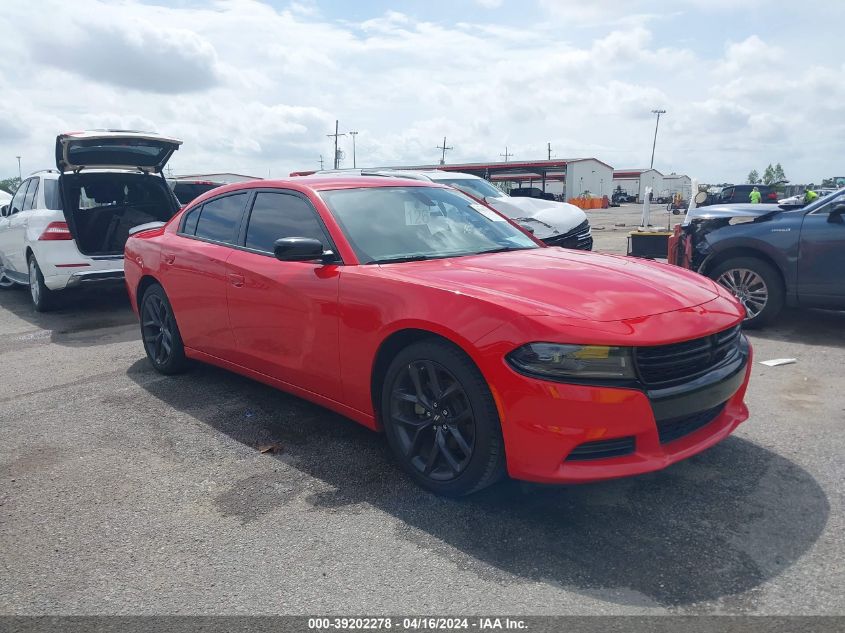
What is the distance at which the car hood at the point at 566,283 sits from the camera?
2833 mm

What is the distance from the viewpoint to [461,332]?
2852 millimetres

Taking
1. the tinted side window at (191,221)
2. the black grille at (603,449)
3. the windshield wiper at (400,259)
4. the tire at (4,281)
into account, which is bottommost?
the tire at (4,281)

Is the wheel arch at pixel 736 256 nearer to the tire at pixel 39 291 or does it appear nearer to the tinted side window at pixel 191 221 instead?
the tinted side window at pixel 191 221

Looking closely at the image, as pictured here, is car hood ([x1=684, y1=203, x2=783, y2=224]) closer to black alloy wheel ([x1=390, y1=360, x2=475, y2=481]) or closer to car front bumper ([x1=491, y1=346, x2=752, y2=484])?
car front bumper ([x1=491, y1=346, x2=752, y2=484])

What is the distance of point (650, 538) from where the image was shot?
2742 mm

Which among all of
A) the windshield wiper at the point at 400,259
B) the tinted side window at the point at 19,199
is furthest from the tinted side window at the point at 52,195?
the windshield wiper at the point at 400,259

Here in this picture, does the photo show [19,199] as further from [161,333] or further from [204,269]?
[204,269]

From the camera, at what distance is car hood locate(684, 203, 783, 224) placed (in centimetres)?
663

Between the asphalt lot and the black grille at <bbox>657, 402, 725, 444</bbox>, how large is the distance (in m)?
0.35

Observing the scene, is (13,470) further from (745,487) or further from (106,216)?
(106,216)

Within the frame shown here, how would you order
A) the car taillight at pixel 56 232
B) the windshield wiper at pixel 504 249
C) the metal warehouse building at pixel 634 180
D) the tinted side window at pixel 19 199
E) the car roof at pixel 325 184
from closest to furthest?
the windshield wiper at pixel 504 249
the car roof at pixel 325 184
the car taillight at pixel 56 232
the tinted side window at pixel 19 199
the metal warehouse building at pixel 634 180

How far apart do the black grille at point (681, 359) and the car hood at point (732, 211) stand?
164 inches

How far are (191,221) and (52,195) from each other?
4.02 metres

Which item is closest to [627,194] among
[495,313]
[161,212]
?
[161,212]
